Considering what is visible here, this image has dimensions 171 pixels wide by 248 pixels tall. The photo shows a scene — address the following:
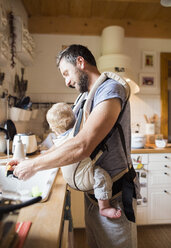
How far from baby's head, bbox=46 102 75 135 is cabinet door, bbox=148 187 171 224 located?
1588mm

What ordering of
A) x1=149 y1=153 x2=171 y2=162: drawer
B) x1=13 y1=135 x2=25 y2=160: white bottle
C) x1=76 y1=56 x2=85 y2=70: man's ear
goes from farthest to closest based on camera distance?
x1=149 y1=153 x2=171 y2=162: drawer → x1=13 y1=135 x2=25 y2=160: white bottle → x1=76 y1=56 x2=85 y2=70: man's ear

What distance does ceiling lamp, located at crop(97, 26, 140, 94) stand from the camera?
2334 mm

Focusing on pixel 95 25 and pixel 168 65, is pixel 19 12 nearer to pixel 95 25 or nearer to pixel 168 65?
pixel 95 25

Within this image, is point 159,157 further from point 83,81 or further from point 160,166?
point 83,81

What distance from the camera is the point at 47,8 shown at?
2.53 m

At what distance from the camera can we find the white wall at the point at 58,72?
2.71m

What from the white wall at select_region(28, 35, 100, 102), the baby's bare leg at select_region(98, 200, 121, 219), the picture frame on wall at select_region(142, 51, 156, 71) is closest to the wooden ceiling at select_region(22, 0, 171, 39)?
the white wall at select_region(28, 35, 100, 102)

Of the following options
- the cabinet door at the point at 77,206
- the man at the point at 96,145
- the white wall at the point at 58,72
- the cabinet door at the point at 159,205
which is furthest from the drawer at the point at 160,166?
the man at the point at 96,145

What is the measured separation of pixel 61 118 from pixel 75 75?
24 cm

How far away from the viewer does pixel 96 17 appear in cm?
273

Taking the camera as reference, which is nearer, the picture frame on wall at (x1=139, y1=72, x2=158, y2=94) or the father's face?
the father's face

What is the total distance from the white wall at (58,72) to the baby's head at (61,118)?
5.55 ft

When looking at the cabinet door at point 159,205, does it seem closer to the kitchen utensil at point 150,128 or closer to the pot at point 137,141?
the pot at point 137,141

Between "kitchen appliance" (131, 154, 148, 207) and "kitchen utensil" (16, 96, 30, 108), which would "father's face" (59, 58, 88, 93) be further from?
"kitchen appliance" (131, 154, 148, 207)
